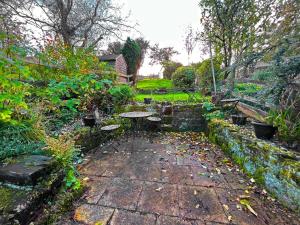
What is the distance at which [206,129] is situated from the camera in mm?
4543

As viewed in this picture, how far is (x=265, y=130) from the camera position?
7.92ft

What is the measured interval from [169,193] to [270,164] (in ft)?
4.25

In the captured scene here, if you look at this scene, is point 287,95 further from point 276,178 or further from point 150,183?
point 150,183

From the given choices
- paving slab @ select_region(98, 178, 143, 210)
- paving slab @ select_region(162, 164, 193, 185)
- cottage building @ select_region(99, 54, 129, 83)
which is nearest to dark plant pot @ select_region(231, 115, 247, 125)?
paving slab @ select_region(162, 164, 193, 185)

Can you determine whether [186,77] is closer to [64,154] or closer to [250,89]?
[250,89]

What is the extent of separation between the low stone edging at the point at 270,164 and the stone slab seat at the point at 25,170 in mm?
2658

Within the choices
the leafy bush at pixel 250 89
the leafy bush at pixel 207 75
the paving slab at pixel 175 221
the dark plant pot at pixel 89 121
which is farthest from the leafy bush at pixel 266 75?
the leafy bush at pixel 207 75

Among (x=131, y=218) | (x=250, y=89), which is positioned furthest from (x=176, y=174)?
(x=250, y=89)

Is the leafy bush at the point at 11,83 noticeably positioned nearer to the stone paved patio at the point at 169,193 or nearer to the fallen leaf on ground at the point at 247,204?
the stone paved patio at the point at 169,193

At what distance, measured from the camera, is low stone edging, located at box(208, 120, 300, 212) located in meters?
1.72

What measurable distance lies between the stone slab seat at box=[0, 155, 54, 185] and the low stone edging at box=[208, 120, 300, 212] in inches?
105

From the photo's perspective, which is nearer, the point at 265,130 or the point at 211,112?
the point at 265,130

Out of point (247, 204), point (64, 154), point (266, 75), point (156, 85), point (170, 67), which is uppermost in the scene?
point (170, 67)

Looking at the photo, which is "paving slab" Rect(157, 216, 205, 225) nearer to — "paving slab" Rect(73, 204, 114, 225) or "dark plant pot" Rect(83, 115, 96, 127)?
"paving slab" Rect(73, 204, 114, 225)
